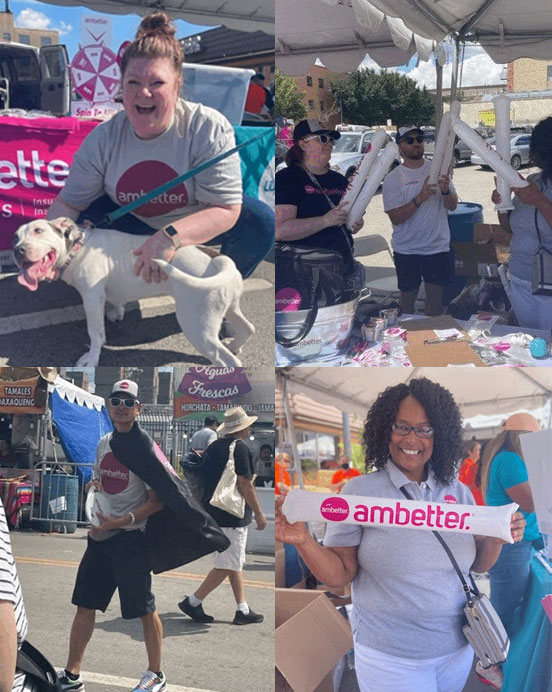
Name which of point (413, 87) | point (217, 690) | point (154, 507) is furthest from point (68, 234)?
point (217, 690)

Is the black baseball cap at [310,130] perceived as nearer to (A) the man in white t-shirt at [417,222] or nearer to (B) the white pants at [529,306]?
(A) the man in white t-shirt at [417,222]

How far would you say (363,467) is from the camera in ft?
10.2

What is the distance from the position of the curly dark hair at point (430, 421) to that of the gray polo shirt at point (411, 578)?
0.06 m

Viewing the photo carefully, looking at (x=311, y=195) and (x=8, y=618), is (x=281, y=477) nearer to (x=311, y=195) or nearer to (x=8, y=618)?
(x=311, y=195)

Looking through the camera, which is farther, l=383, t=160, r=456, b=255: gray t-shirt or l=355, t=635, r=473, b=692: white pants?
l=383, t=160, r=456, b=255: gray t-shirt

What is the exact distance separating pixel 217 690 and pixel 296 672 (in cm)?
27

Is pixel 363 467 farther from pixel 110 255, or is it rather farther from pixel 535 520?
A: pixel 110 255

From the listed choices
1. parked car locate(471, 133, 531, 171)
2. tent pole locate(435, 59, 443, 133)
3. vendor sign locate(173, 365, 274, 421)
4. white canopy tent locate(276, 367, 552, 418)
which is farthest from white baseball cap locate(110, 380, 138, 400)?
parked car locate(471, 133, 531, 171)

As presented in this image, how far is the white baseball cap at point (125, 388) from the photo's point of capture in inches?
124

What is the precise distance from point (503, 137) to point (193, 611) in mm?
1856

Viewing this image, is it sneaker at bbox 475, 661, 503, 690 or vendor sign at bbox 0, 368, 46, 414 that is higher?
vendor sign at bbox 0, 368, 46, 414

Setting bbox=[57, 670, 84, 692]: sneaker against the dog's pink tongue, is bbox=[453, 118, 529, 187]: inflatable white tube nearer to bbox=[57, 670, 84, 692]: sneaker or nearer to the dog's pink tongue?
the dog's pink tongue

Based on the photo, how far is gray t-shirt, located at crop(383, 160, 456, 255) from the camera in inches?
125

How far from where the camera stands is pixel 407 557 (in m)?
3.00
